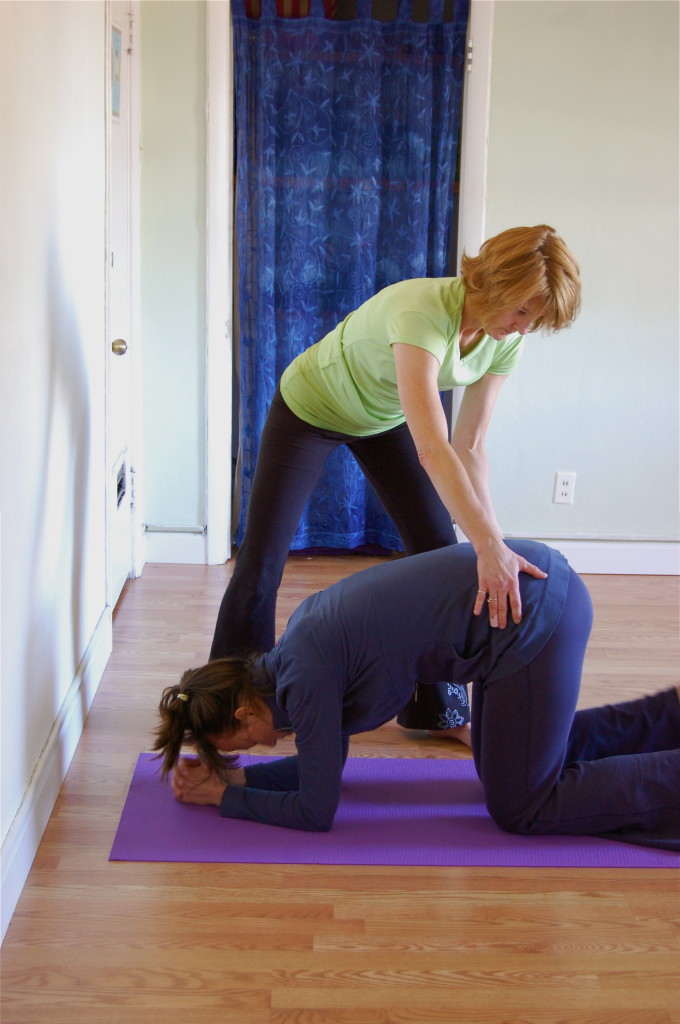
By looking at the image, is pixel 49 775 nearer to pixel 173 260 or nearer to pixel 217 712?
pixel 217 712

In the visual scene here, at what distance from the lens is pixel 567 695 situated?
1.83 metres

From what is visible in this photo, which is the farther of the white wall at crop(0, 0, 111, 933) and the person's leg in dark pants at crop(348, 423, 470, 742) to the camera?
the person's leg in dark pants at crop(348, 423, 470, 742)

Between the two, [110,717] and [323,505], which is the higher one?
[323,505]

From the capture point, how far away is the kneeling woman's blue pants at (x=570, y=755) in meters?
1.82

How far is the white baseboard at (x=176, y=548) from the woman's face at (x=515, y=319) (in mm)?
1927

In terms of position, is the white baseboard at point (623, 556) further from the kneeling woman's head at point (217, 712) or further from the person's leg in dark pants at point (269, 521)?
the kneeling woman's head at point (217, 712)

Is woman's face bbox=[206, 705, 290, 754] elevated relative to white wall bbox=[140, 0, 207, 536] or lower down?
lower down

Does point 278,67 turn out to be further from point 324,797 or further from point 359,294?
point 324,797

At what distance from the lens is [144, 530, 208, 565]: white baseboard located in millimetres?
3695

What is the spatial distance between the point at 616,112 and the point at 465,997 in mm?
3001

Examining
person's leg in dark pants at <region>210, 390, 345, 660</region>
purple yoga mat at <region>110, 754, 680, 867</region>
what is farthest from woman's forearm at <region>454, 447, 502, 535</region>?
purple yoga mat at <region>110, 754, 680, 867</region>

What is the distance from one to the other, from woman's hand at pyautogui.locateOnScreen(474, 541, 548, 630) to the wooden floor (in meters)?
0.51

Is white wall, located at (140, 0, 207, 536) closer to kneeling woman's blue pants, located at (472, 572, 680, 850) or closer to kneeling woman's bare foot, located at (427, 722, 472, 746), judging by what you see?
kneeling woman's bare foot, located at (427, 722, 472, 746)

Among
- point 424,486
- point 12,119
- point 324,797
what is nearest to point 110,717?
point 324,797
